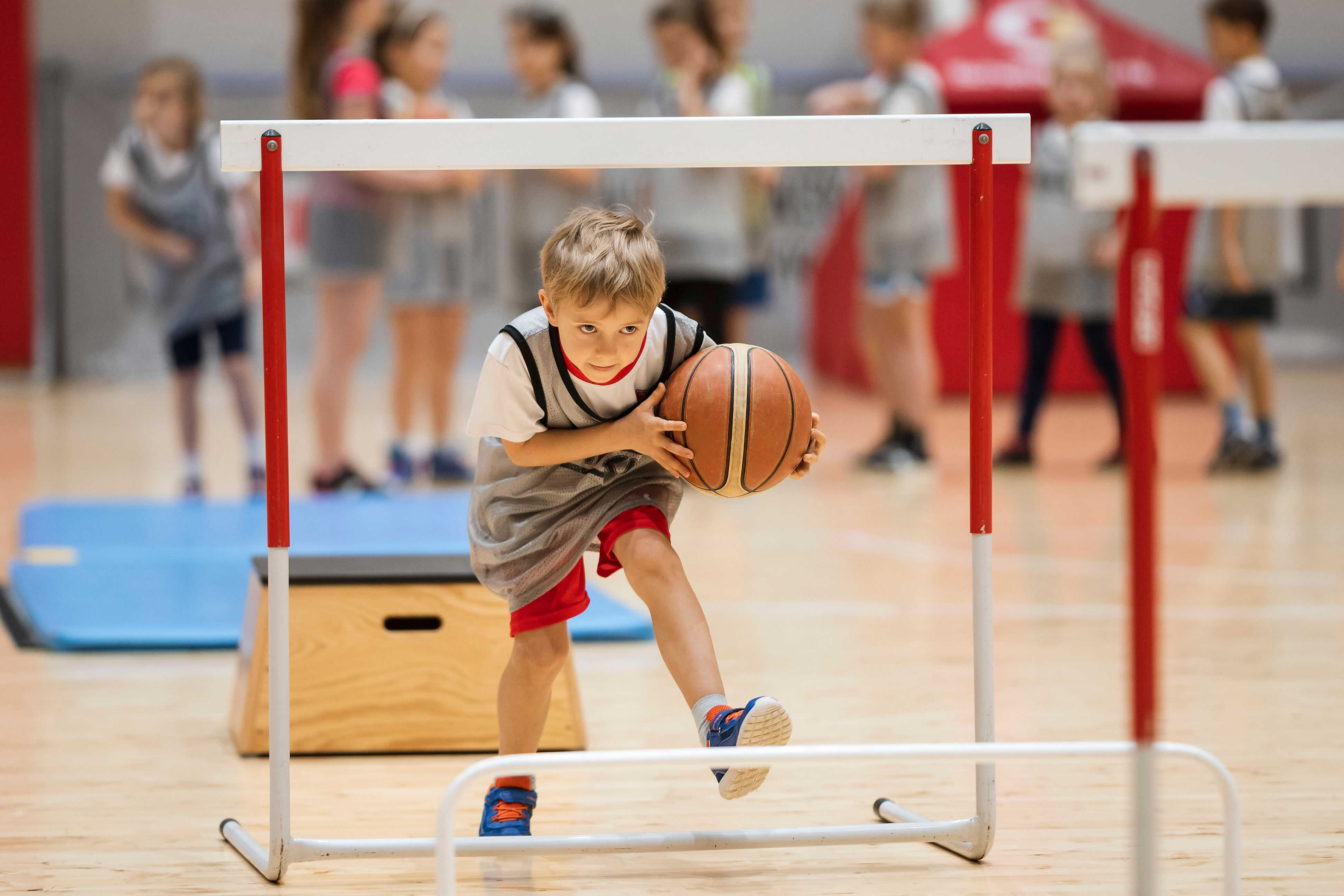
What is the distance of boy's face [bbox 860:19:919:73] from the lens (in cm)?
573

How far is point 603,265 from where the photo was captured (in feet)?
5.71

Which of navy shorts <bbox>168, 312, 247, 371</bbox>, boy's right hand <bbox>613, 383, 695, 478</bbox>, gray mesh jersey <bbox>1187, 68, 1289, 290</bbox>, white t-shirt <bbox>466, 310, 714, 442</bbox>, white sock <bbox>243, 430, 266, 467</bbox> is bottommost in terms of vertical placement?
white sock <bbox>243, 430, 266, 467</bbox>

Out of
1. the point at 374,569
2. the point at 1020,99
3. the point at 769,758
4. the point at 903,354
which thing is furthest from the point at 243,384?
the point at 1020,99

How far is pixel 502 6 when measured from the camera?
33.9 feet

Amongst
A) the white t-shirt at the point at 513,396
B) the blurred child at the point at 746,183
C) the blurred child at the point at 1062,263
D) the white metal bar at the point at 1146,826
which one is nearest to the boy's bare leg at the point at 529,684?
the white t-shirt at the point at 513,396

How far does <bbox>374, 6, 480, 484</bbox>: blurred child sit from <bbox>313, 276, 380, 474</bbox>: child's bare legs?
0.44 feet

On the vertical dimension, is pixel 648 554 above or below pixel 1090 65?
below

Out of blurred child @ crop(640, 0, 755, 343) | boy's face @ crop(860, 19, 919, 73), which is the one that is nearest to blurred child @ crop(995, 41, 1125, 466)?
boy's face @ crop(860, 19, 919, 73)

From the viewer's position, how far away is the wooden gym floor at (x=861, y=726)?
1903 mm

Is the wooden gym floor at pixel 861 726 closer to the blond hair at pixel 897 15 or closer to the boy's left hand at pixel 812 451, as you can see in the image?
the boy's left hand at pixel 812 451

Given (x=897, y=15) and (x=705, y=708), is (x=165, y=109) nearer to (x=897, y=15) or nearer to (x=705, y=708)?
(x=897, y=15)

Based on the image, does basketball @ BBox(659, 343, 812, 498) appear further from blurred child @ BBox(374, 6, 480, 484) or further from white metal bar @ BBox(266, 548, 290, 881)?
blurred child @ BBox(374, 6, 480, 484)

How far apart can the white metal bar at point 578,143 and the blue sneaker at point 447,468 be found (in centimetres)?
375

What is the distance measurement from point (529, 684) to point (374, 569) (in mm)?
684
